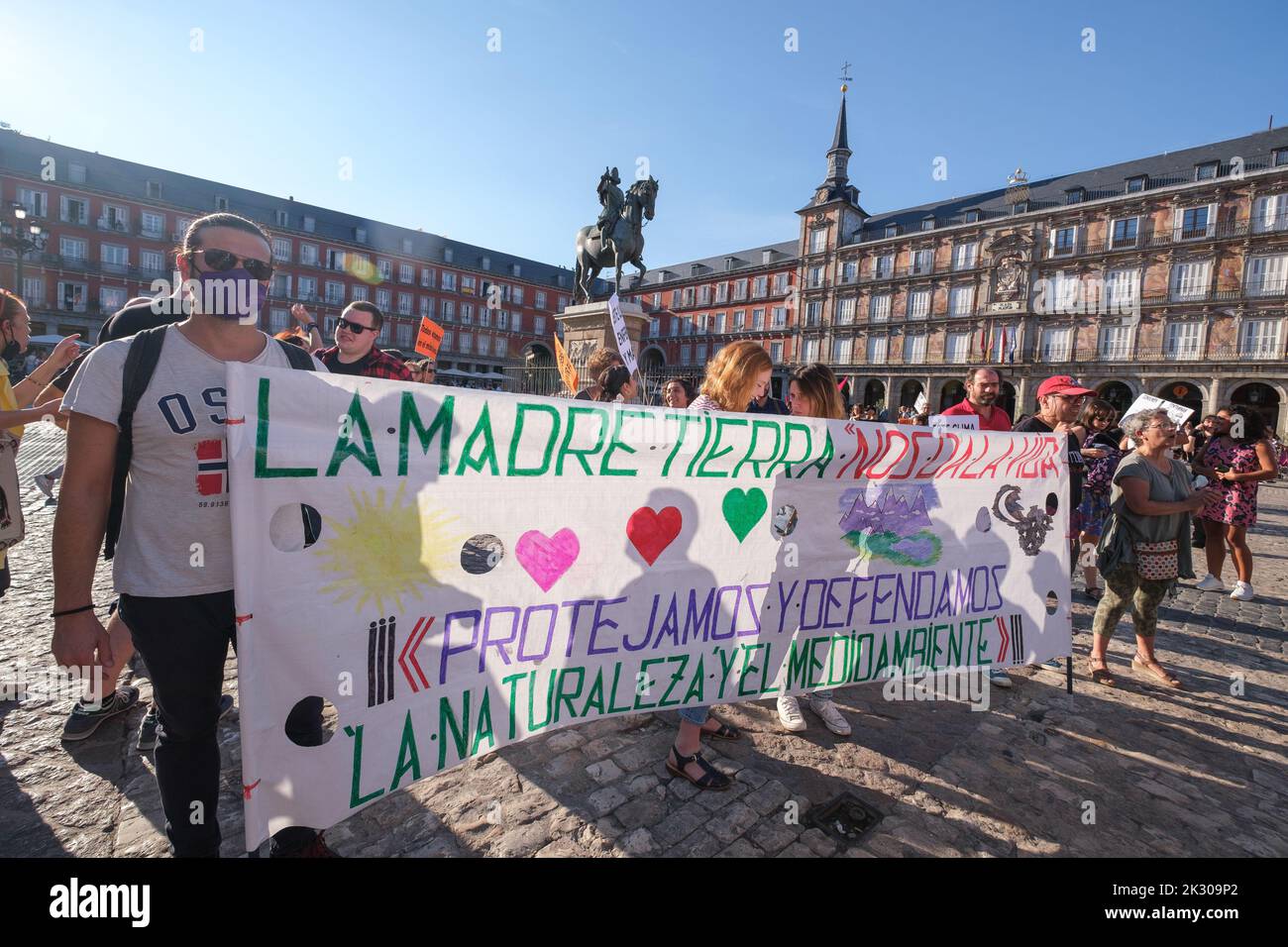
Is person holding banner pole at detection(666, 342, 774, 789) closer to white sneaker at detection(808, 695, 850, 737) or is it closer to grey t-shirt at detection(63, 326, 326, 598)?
white sneaker at detection(808, 695, 850, 737)

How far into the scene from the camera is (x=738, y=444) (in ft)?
8.36

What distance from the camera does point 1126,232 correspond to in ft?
111

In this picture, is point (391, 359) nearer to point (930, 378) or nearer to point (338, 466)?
point (338, 466)

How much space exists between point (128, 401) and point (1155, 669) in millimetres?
5780

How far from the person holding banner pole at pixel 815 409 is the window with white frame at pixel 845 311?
44.4 m

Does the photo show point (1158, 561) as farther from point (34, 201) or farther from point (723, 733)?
point (34, 201)

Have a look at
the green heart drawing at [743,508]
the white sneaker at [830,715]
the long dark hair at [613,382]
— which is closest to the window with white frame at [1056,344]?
the long dark hair at [613,382]

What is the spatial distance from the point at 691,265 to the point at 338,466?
59.0 m

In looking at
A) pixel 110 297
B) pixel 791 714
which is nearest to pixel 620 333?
pixel 791 714

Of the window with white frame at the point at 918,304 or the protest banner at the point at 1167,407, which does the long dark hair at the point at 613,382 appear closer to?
the protest banner at the point at 1167,407

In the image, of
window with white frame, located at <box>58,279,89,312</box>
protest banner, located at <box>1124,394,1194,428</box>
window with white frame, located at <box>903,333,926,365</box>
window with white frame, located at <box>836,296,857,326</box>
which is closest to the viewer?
protest banner, located at <box>1124,394,1194,428</box>

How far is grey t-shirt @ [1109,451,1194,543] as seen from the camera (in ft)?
12.7

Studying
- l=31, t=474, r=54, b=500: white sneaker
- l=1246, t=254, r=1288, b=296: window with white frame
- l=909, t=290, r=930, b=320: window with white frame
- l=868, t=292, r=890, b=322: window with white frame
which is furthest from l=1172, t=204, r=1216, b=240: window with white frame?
l=31, t=474, r=54, b=500: white sneaker

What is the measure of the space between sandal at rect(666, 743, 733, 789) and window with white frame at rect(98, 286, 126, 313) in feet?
163
